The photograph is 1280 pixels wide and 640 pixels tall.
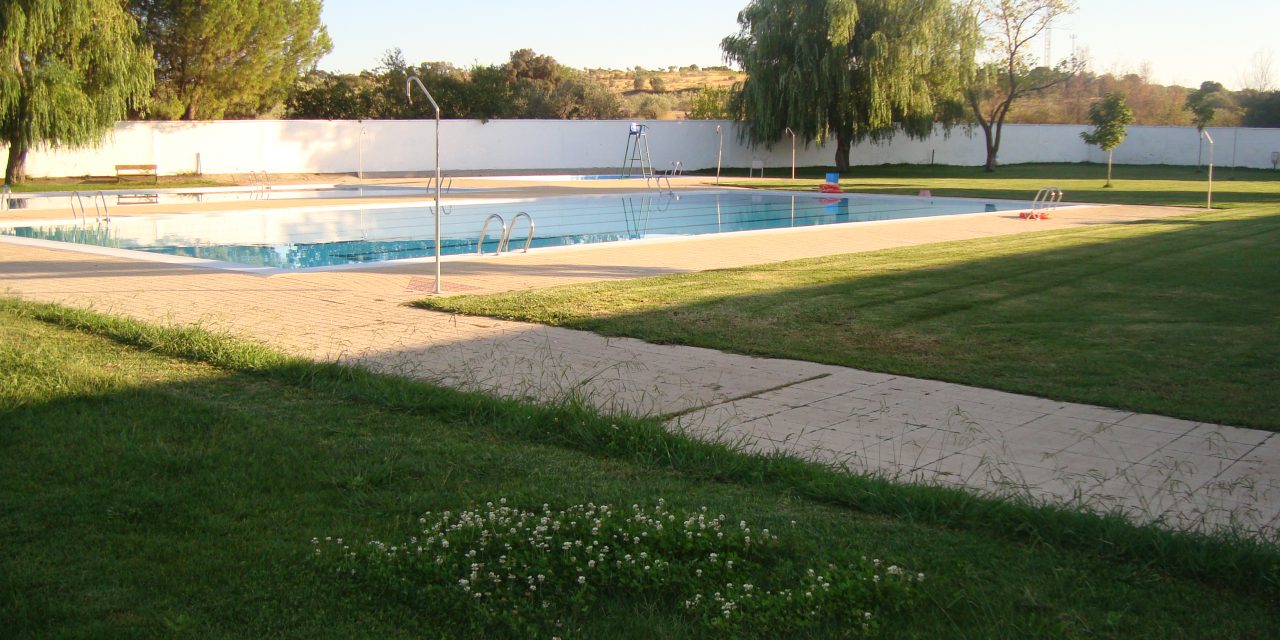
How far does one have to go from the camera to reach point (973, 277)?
36.0ft

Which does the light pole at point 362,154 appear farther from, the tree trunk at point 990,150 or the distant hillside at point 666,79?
the distant hillside at point 666,79

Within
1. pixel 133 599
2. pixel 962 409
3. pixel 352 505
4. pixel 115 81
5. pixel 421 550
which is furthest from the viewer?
pixel 115 81

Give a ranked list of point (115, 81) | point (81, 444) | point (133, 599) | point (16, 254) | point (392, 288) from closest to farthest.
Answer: point (133, 599), point (81, 444), point (392, 288), point (16, 254), point (115, 81)

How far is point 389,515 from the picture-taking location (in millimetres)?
3824

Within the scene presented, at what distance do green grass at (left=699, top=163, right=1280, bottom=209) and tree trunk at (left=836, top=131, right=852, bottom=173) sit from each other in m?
0.38

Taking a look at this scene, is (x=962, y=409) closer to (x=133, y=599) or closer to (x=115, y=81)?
(x=133, y=599)

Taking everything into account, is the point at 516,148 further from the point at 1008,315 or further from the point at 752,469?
the point at 752,469

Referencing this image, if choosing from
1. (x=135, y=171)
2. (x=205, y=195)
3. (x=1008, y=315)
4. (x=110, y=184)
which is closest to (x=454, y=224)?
(x=205, y=195)

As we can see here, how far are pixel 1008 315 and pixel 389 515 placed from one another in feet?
20.3

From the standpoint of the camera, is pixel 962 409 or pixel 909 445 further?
pixel 962 409

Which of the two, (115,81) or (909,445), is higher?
(115,81)

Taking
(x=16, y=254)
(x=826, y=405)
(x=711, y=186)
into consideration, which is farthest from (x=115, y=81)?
(x=826, y=405)

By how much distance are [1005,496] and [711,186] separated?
27803 mm

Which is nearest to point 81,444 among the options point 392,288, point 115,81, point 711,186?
point 392,288
